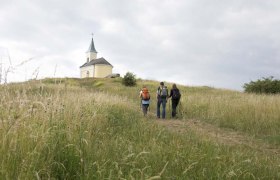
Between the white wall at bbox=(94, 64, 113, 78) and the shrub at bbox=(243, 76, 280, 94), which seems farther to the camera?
the white wall at bbox=(94, 64, 113, 78)

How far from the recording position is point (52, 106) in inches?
214

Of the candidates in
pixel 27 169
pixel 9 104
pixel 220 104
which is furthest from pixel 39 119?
pixel 220 104

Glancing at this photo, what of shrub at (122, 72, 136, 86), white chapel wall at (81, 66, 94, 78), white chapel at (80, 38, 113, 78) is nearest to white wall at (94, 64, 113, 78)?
white chapel at (80, 38, 113, 78)

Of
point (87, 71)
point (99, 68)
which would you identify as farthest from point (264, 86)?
point (87, 71)

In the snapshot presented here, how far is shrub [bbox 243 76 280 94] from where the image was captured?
110 ft

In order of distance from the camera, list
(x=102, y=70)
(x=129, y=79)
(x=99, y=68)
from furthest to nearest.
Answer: (x=102, y=70), (x=99, y=68), (x=129, y=79)

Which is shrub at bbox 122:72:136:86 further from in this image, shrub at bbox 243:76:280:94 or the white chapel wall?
the white chapel wall

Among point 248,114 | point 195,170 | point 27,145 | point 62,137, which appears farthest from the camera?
point 248,114

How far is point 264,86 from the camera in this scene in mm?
33875

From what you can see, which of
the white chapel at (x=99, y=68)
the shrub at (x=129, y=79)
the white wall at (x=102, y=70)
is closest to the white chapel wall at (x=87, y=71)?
the white chapel at (x=99, y=68)

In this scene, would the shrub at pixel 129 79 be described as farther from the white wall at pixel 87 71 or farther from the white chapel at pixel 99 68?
the white wall at pixel 87 71

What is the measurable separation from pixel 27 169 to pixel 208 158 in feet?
9.75

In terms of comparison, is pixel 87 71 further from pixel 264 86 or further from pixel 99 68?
pixel 264 86

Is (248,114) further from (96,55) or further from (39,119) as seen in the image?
(96,55)
